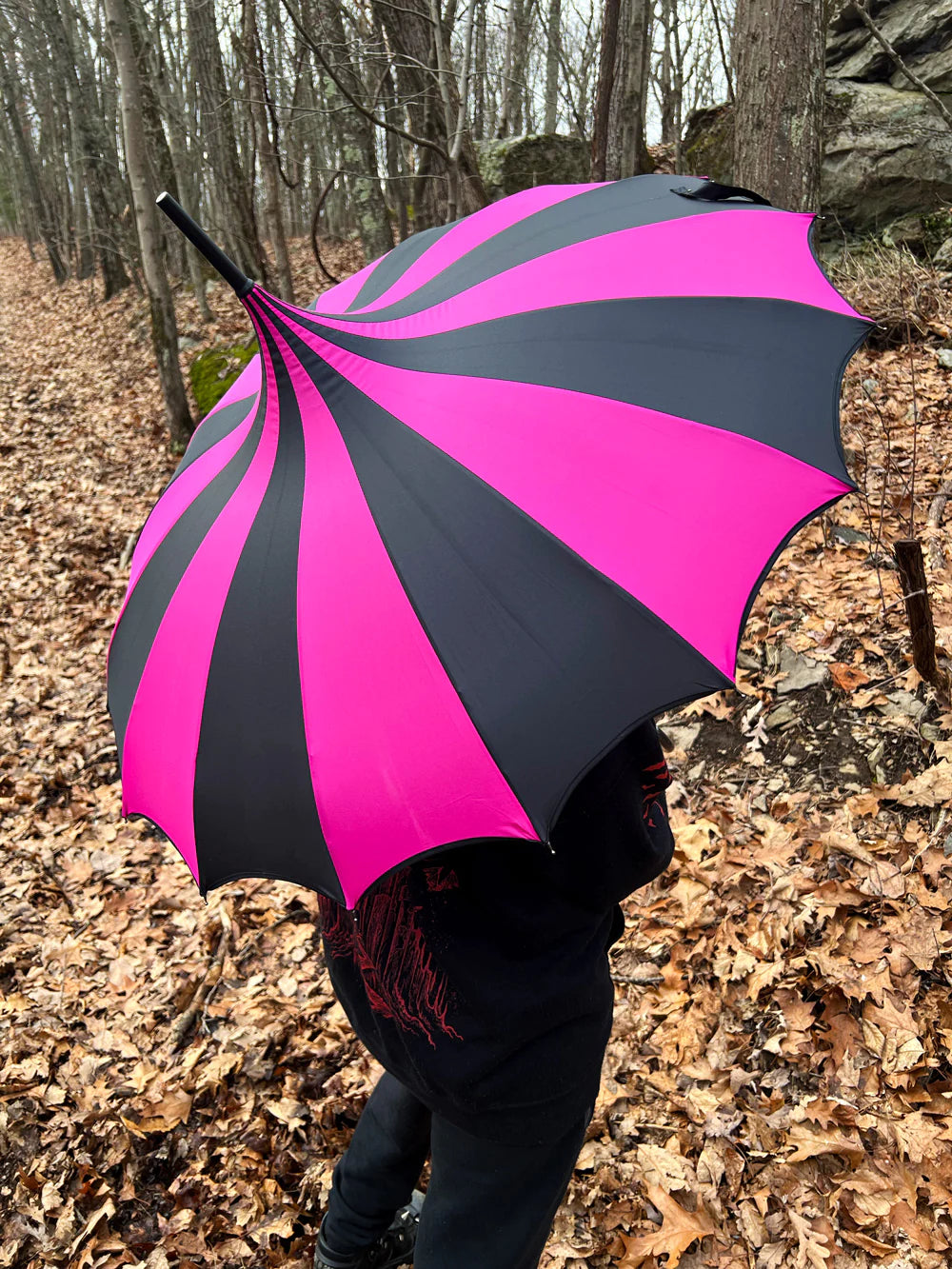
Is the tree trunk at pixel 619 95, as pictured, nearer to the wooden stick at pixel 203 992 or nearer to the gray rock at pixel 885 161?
the gray rock at pixel 885 161

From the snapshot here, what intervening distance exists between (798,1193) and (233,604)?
2.34m

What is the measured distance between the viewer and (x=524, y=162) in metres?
9.76

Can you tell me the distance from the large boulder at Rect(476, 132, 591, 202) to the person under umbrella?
9267mm

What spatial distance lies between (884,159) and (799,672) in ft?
20.9

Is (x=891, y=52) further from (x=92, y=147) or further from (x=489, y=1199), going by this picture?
(x=92, y=147)

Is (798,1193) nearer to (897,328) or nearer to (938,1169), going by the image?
(938,1169)

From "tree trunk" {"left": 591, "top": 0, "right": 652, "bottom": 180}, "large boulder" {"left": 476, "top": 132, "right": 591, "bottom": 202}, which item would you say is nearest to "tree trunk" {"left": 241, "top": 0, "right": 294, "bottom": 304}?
"large boulder" {"left": 476, "top": 132, "right": 591, "bottom": 202}

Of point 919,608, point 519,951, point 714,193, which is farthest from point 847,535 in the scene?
point 519,951

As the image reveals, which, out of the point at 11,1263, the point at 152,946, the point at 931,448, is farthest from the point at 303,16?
the point at 11,1263

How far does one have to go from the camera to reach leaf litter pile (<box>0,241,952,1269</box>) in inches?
95.1

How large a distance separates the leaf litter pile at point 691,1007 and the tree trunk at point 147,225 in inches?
239

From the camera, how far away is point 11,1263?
2.74 metres

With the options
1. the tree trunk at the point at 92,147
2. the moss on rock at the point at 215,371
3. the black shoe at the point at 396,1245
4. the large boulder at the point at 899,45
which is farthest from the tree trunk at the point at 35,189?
the black shoe at the point at 396,1245

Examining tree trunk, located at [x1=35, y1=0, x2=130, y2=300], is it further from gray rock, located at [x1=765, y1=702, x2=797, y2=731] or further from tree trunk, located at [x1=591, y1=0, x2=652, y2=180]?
gray rock, located at [x1=765, y1=702, x2=797, y2=731]
